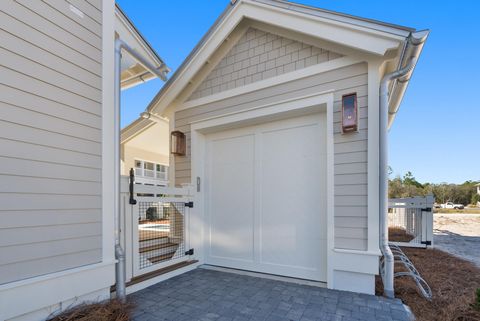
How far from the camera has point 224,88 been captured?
4.20 m

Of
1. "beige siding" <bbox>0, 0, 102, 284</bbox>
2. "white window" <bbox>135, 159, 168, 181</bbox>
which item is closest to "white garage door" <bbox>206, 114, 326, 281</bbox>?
→ "beige siding" <bbox>0, 0, 102, 284</bbox>

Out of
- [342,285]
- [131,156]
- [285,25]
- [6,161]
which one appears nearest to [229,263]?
[342,285]

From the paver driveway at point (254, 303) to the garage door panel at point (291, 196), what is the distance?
430mm

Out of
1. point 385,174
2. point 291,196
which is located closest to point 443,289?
point 385,174

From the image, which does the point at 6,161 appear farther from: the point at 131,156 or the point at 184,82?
the point at 131,156

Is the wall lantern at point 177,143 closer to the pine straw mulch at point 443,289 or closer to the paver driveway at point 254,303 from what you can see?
the paver driveway at point 254,303

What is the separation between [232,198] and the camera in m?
4.18

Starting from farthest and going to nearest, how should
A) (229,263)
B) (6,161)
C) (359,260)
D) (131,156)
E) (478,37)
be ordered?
(131,156) → (478,37) → (229,263) → (359,260) → (6,161)

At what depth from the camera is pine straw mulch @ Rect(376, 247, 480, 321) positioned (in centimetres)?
230

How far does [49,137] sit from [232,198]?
2714 millimetres

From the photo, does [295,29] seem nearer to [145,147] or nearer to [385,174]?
[385,174]

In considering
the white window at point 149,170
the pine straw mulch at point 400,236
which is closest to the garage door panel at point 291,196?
the pine straw mulch at point 400,236

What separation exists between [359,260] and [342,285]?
424mm

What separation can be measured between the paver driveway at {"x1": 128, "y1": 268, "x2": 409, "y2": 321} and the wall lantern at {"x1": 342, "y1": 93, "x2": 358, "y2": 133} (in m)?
2.03
